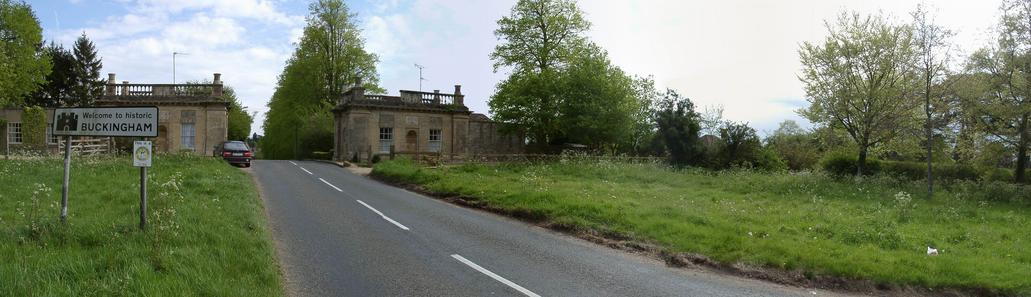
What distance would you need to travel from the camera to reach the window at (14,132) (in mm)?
40031

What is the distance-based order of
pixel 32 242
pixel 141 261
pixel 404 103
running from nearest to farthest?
pixel 141 261 < pixel 32 242 < pixel 404 103

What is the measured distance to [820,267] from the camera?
8625 mm

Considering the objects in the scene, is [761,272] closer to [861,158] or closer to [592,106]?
[861,158]

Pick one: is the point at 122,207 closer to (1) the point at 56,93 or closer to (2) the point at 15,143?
(2) the point at 15,143

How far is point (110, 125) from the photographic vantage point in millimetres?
8484

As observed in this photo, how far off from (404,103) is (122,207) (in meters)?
26.6

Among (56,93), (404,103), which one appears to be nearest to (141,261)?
(404,103)

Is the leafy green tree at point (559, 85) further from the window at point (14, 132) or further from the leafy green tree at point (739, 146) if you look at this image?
the window at point (14, 132)

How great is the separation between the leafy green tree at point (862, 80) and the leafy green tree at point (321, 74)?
3241 centimetres

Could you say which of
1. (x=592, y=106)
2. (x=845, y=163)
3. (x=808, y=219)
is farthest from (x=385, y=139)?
(x=808, y=219)

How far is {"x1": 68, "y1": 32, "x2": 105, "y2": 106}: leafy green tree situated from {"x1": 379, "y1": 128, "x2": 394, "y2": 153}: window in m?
29.2

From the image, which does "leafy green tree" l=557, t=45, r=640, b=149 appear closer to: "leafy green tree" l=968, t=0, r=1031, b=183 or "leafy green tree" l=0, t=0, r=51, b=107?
"leafy green tree" l=968, t=0, r=1031, b=183

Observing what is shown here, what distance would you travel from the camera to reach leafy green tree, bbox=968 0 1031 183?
20.3m

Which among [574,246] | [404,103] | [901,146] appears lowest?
[574,246]
